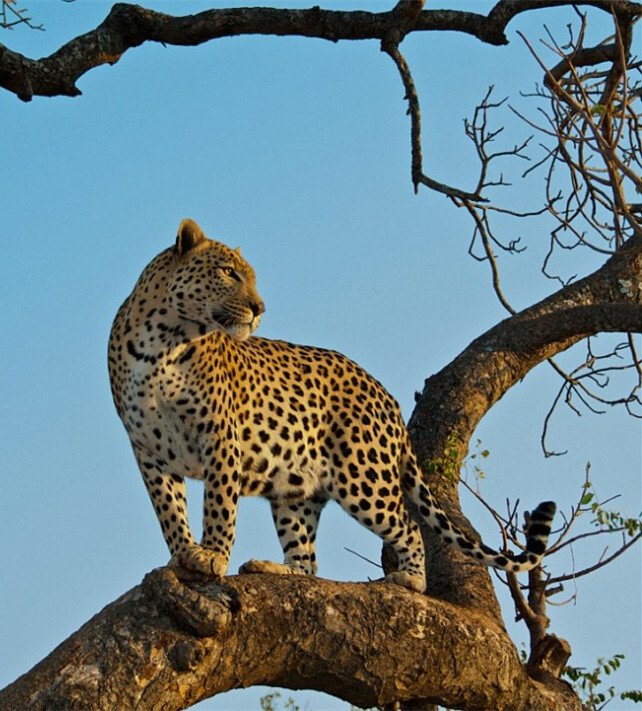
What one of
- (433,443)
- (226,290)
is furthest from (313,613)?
(433,443)

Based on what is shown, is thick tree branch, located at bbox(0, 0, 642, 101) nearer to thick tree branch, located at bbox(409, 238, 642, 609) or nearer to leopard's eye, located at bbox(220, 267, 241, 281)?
leopard's eye, located at bbox(220, 267, 241, 281)

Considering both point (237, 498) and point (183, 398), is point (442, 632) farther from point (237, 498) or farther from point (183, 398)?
point (183, 398)

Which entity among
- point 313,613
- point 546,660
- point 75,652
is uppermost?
point 546,660

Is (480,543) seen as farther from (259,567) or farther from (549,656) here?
(259,567)

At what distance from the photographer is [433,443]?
8.38 m

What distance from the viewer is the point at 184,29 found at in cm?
800

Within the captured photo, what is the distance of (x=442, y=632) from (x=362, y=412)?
55.9 inches

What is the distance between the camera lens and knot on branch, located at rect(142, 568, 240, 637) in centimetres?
579

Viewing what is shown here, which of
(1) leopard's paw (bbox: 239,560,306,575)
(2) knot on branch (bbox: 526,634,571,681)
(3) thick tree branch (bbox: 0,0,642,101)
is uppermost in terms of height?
(3) thick tree branch (bbox: 0,0,642,101)

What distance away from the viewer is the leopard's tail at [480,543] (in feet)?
24.2

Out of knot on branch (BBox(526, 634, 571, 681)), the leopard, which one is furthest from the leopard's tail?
knot on branch (BBox(526, 634, 571, 681))

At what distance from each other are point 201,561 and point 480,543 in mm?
2088

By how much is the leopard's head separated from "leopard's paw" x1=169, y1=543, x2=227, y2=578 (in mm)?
1401

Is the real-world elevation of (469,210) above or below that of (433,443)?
above
